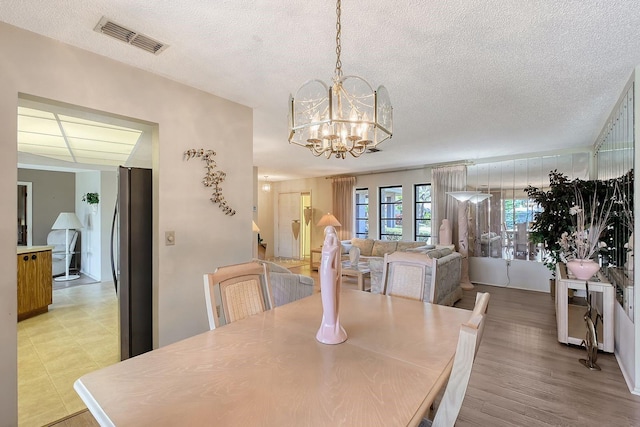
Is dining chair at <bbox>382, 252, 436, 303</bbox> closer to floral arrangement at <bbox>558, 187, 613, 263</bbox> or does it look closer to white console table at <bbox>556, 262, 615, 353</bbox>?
white console table at <bbox>556, 262, 615, 353</bbox>

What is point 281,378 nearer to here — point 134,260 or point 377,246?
point 134,260

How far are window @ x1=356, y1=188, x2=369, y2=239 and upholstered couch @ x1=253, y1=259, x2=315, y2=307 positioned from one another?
450 centimetres

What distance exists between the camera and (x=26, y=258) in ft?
12.8

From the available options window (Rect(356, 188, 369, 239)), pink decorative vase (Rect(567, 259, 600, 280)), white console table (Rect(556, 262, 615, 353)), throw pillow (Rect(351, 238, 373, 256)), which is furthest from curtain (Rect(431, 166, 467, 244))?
pink decorative vase (Rect(567, 259, 600, 280))

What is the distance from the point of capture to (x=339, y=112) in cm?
151

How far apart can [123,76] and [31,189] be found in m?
5.97

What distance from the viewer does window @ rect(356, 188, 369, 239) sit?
7754 millimetres

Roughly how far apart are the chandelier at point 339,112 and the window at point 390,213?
5.67 meters

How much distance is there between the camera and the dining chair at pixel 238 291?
1725 mm

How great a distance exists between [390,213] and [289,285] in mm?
4524

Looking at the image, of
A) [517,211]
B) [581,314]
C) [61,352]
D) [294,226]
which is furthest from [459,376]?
[294,226]

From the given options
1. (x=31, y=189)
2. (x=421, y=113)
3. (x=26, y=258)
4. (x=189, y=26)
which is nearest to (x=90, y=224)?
(x=31, y=189)

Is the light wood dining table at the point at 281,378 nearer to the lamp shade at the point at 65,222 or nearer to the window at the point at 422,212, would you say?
the window at the point at 422,212

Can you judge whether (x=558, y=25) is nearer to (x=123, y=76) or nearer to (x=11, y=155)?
(x=123, y=76)
